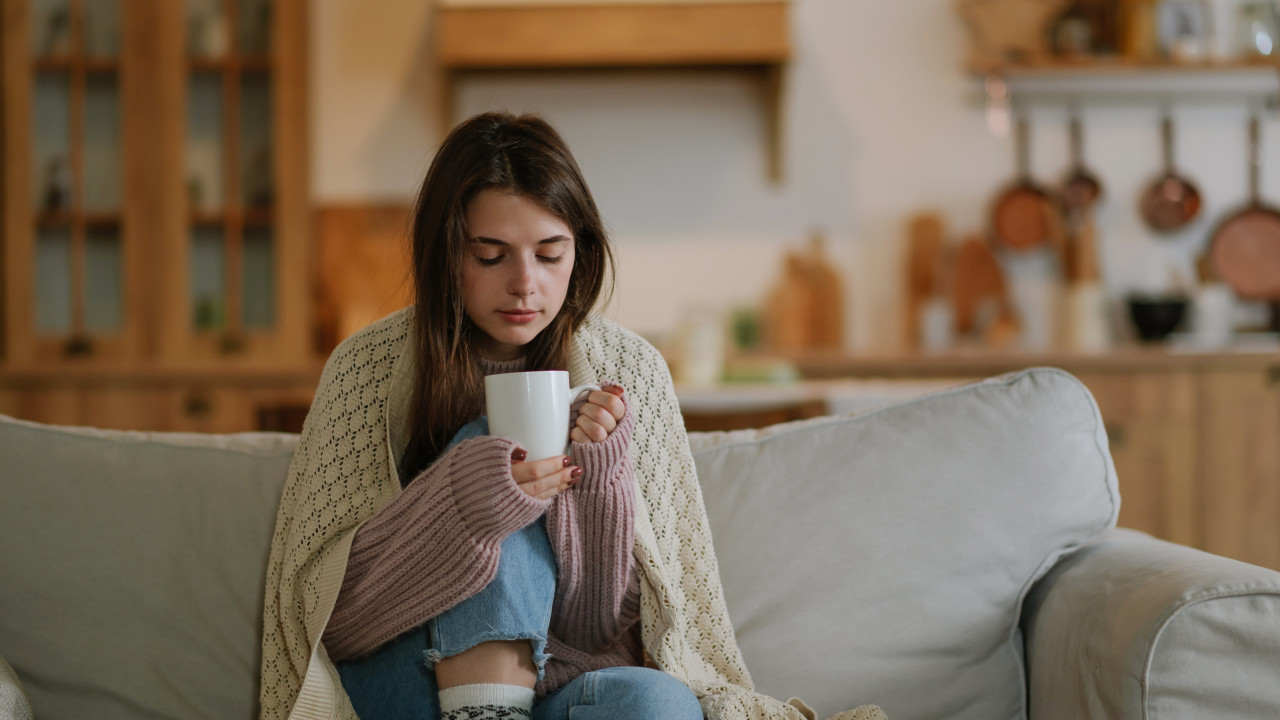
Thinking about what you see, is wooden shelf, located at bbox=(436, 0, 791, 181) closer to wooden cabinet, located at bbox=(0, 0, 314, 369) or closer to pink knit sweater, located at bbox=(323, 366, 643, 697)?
wooden cabinet, located at bbox=(0, 0, 314, 369)

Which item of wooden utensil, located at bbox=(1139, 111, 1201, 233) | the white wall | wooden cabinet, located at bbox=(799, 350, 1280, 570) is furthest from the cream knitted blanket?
wooden utensil, located at bbox=(1139, 111, 1201, 233)

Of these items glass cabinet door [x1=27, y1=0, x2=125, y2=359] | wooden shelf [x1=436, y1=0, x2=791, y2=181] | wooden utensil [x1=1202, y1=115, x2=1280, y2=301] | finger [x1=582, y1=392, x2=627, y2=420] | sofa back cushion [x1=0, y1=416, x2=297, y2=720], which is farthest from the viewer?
wooden utensil [x1=1202, y1=115, x2=1280, y2=301]

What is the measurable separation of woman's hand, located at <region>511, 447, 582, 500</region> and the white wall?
244 centimetres

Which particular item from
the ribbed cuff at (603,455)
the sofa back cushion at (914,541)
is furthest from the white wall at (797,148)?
the ribbed cuff at (603,455)

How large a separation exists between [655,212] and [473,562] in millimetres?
2555

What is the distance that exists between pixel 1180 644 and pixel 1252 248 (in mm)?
2962

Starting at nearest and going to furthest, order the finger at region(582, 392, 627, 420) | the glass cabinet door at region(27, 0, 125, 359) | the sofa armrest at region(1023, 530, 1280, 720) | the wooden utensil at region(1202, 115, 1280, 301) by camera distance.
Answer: the sofa armrest at region(1023, 530, 1280, 720)
the finger at region(582, 392, 627, 420)
the glass cabinet door at region(27, 0, 125, 359)
the wooden utensil at region(1202, 115, 1280, 301)

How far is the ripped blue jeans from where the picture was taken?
3.21 ft

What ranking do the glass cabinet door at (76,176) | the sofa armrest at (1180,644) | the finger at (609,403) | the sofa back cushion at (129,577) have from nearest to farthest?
the sofa armrest at (1180,644), the finger at (609,403), the sofa back cushion at (129,577), the glass cabinet door at (76,176)

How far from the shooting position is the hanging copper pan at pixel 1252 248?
11.2 ft

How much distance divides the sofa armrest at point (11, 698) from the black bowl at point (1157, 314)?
309cm

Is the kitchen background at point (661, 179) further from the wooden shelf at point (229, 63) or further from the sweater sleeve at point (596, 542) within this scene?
the sweater sleeve at point (596, 542)

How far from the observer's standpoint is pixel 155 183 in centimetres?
320

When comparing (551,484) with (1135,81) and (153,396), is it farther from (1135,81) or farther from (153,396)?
(1135,81)
